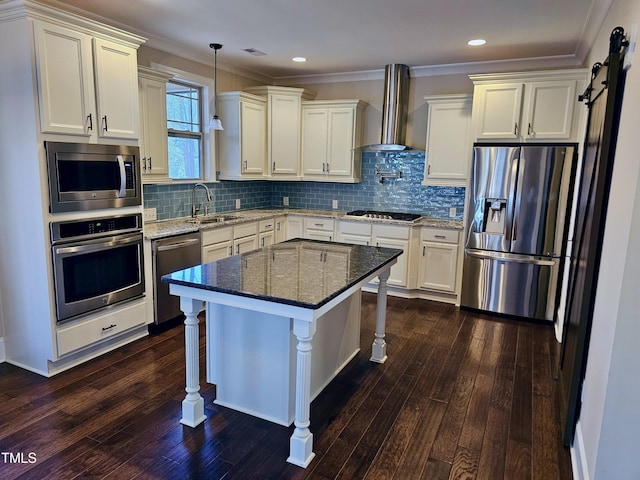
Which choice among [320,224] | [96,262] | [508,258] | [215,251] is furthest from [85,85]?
[508,258]

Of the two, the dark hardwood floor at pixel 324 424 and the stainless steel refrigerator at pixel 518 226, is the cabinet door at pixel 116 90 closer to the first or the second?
the dark hardwood floor at pixel 324 424

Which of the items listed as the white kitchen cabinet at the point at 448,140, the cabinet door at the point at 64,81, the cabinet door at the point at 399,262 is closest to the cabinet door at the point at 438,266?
the cabinet door at the point at 399,262

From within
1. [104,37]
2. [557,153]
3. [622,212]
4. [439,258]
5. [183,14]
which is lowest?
[439,258]

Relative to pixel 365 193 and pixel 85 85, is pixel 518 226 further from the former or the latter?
pixel 85 85

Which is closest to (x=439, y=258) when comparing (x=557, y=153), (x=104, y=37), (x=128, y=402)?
(x=557, y=153)

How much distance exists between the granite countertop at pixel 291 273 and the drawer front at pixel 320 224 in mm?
1959

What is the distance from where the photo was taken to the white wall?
1.64 metres

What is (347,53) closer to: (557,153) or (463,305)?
(557,153)

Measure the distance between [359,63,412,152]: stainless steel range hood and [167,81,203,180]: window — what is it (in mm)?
2024

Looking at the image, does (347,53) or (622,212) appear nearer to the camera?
(622,212)

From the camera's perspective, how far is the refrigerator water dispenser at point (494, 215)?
4.24 m

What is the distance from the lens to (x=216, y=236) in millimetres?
4297

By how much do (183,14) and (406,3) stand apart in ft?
5.56

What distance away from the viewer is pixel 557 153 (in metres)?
3.96
